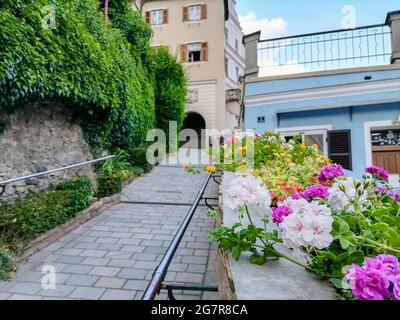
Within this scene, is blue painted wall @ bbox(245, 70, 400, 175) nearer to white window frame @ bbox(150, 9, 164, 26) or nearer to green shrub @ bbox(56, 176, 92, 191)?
green shrub @ bbox(56, 176, 92, 191)

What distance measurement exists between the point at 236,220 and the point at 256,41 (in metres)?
8.13

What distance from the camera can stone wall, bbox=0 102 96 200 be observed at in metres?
3.78

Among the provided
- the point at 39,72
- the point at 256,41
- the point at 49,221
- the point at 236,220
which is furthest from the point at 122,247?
the point at 256,41

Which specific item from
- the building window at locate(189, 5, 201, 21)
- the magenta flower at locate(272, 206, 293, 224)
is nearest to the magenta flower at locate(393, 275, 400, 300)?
the magenta flower at locate(272, 206, 293, 224)

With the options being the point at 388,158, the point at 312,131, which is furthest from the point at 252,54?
the point at 388,158

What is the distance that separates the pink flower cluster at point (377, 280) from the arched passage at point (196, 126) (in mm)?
15305

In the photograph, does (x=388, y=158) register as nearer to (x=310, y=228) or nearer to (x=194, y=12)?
(x=310, y=228)

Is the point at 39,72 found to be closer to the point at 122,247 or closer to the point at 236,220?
the point at 122,247

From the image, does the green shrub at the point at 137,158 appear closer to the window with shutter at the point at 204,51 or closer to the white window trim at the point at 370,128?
the white window trim at the point at 370,128

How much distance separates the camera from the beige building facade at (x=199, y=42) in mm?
15914

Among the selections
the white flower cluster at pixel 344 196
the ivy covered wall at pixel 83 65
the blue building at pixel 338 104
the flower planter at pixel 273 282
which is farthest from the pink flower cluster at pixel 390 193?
the blue building at pixel 338 104

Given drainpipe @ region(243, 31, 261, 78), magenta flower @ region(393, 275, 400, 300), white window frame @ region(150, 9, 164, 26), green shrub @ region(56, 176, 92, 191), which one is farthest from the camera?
white window frame @ region(150, 9, 164, 26)

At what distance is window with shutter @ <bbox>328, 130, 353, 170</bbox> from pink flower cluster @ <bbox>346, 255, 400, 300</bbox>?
22.7ft
